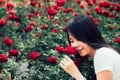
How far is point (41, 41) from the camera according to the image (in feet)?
15.0

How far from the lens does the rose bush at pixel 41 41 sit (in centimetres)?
399

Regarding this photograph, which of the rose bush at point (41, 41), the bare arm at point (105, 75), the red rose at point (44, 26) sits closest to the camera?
the bare arm at point (105, 75)

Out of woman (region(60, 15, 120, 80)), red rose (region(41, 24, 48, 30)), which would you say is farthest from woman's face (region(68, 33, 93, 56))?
red rose (region(41, 24, 48, 30))

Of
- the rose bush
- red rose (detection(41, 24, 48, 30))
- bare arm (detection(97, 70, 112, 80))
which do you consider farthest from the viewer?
red rose (detection(41, 24, 48, 30))

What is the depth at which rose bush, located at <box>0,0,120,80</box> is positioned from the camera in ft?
13.1

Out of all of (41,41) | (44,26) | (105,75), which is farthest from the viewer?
(44,26)

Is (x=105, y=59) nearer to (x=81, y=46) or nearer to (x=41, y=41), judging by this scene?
(x=81, y=46)

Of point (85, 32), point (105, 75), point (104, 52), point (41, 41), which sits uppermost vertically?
point (85, 32)

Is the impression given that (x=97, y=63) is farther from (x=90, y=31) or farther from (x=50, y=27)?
(x=50, y=27)

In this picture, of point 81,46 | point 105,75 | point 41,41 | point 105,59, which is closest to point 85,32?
point 81,46

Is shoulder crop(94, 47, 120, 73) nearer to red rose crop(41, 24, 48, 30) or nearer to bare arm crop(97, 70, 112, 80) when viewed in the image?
bare arm crop(97, 70, 112, 80)

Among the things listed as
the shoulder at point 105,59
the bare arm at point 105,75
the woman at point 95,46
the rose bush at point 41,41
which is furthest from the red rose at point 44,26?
the bare arm at point 105,75

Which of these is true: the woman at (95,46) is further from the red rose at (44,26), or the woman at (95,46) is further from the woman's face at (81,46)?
the red rose at (44,26)

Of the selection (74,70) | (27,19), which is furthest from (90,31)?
(27,19)
